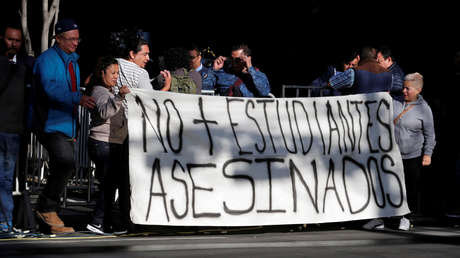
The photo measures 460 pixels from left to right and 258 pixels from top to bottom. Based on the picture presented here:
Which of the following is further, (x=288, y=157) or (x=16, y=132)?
(x=288, y=157)

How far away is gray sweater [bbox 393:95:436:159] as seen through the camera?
930 cm

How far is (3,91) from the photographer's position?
7980 millimetres

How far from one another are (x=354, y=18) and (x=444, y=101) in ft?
17.0

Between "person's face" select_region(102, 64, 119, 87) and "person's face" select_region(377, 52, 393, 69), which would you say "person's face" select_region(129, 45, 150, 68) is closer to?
"person's face" select_region(102, 64, 119, 87)

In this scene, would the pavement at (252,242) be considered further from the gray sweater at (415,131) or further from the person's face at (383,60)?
the person's face at (383,60)

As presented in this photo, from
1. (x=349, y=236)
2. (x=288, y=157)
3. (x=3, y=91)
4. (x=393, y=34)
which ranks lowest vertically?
(x=349, y=236)

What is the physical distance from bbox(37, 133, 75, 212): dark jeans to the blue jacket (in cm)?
7

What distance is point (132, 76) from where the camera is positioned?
8.53m

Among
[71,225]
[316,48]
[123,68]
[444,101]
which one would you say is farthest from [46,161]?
[316,48]

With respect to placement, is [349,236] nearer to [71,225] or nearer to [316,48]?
[71,225]

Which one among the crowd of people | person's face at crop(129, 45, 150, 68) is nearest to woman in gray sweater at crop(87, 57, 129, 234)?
the crowd of people

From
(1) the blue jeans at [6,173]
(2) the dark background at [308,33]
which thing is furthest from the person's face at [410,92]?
(1) the blue jeans at [6,173]

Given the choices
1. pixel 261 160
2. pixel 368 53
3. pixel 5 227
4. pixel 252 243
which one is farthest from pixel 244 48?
pixel 5 227

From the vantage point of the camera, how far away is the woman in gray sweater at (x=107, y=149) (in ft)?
27.1
